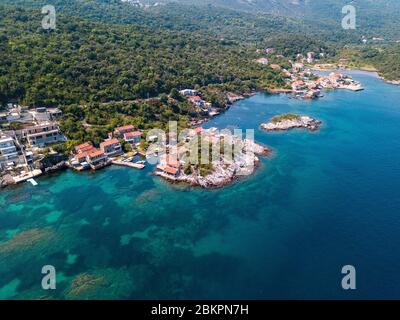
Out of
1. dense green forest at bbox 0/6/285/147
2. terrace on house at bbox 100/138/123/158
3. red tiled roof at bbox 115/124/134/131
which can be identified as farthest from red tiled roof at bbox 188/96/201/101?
terrace on house at bbox 100/138/123/158

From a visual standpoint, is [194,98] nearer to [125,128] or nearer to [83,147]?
[125,128]

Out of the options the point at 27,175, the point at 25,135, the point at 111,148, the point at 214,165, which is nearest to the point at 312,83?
the point at 214,165

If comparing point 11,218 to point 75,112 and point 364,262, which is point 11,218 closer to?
point 75,112

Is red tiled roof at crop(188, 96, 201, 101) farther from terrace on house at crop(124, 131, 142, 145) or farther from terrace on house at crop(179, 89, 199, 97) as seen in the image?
terrace on house at crop(124, 131, 142, 145)

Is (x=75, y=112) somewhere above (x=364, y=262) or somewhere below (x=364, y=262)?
above

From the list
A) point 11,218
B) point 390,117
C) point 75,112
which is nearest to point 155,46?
point 75,112

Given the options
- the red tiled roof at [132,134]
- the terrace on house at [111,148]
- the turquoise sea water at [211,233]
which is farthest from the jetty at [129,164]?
the red tiled roof at [132,134]
